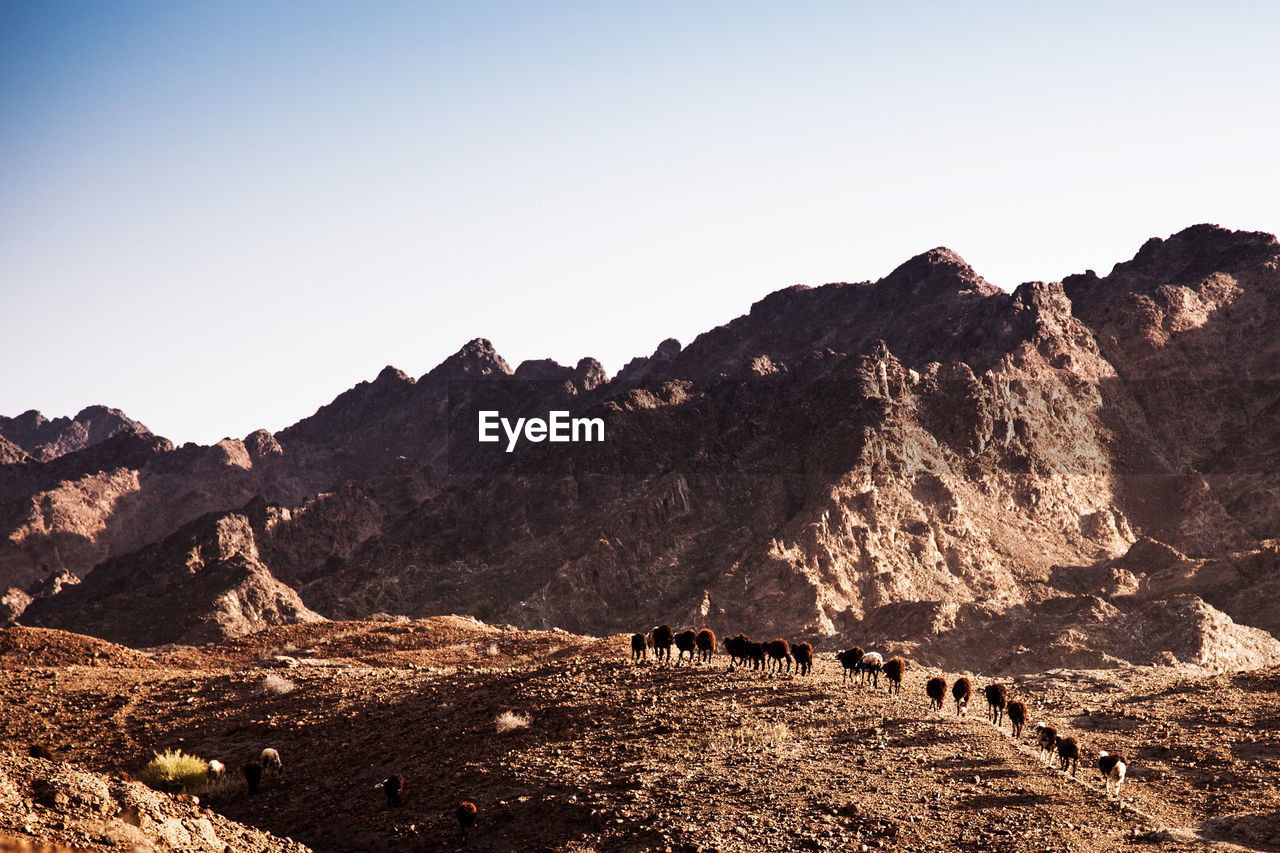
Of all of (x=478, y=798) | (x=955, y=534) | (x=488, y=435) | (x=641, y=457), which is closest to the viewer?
(x=478, y=798)

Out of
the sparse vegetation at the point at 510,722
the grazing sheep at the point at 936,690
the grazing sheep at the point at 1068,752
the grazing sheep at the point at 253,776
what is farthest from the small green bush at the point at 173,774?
the grazing sheep at the point at 1068,752

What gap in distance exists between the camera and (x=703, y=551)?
3794 inches

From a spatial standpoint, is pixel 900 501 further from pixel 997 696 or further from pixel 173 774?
pixel 173 774

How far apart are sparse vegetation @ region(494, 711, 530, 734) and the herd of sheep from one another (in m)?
7.24

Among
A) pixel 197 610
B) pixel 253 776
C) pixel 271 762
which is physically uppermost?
pixel 197 610

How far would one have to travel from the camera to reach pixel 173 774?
2559 centimetres

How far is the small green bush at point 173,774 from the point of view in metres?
25.5

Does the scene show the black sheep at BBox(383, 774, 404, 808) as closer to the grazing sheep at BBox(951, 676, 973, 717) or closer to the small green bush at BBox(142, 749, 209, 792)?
the small green bush at BBox(142, 749, 209, 792)

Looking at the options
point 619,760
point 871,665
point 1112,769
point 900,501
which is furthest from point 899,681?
point 900,501

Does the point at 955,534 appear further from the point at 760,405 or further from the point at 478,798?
the point at 478,798

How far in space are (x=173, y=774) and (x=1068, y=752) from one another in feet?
69.6

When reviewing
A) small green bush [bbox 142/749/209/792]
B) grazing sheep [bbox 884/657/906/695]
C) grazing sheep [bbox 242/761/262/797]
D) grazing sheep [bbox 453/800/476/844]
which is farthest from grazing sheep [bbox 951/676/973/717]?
small green bush [bbox 142/749/209/792]

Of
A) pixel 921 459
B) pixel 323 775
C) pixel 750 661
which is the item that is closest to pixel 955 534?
pixel 921 459

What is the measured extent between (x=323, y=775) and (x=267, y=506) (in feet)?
384
